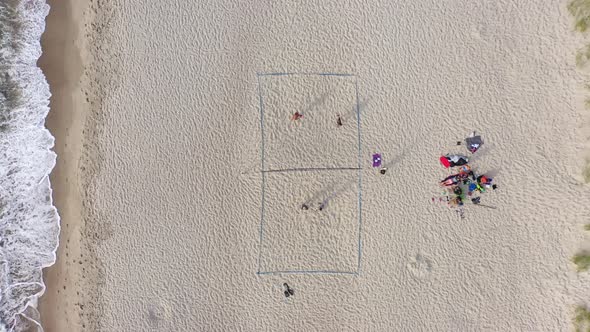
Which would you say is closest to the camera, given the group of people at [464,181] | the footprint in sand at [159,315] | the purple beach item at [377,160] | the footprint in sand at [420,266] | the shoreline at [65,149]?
the group of people at [464,181]

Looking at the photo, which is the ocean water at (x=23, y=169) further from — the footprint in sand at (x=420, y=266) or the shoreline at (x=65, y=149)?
the footprint in sand at (x=420, y=266)

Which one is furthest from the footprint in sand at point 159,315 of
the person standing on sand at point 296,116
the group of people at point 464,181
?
the group of people at point 464,181

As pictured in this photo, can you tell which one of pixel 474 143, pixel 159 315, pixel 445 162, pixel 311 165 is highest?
pixel 474 143

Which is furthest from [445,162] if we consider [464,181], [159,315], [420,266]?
[159,315]

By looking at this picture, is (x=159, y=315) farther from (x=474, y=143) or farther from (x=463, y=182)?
(x=474, y=143)

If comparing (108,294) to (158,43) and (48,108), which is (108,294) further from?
(158,43)

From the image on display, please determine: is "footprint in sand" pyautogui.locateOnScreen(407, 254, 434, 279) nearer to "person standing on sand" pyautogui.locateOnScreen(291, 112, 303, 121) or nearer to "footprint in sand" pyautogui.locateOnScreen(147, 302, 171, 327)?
"person standing on sand" pyautogui.locateOnScreen(291, 112, 303, 121)
